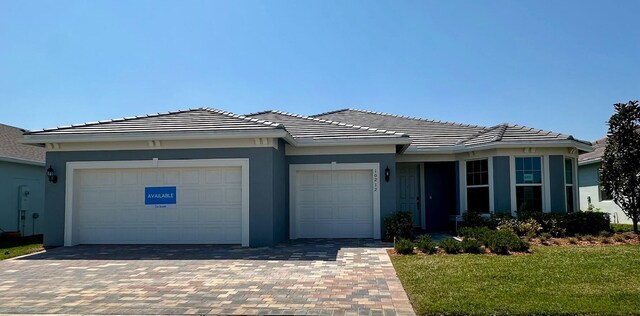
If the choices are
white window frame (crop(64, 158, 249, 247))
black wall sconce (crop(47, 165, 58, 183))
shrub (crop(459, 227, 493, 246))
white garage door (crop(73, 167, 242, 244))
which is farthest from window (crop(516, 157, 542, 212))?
black wall sconce (crop(47, 165, 58, 183))

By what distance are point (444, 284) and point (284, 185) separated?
6.90m

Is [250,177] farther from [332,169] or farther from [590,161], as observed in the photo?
[590,161]

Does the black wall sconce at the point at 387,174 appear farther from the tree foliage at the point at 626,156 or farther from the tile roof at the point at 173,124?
the tree foliage at the point at 626,156

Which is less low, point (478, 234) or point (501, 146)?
point (501, 146)

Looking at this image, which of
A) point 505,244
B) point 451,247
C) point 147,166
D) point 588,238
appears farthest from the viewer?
point 147,166

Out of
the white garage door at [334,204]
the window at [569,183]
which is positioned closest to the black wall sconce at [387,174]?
the white garage door at [334,204]

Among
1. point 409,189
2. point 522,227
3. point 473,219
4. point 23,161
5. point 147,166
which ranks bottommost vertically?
point 522,227

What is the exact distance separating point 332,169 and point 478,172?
15.8 ft

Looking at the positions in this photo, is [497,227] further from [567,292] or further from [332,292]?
[332,292]

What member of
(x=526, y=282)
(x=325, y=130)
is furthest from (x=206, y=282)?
(x=325, y=130)

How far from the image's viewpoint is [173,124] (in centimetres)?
1270

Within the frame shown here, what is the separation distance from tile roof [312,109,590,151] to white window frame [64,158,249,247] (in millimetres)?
5976

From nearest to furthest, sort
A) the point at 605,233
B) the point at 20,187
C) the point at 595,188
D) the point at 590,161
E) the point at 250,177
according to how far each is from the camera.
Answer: the point at 250,177 → the point at 605,233 → the point at 20,187 → the point at 590,161 → the point at 595,188

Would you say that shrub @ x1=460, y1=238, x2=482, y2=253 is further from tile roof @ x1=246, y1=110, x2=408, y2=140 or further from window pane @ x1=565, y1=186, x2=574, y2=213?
window pane @ x1=565, y1=186, x2=574, y2=213
